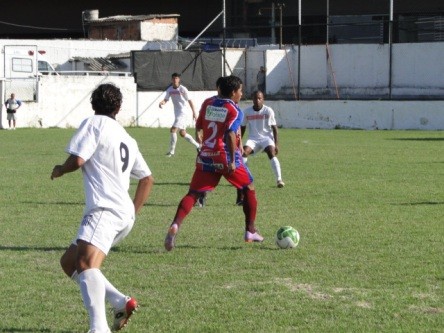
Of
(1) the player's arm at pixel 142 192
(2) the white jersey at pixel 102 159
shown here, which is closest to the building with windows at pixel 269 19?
(1) the player's arm at pixel 142 192

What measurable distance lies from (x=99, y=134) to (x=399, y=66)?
35.0 metres

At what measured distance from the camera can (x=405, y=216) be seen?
1327cm

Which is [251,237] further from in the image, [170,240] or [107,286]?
[107,286]

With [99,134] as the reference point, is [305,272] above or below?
below

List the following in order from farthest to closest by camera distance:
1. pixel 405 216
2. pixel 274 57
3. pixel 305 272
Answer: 1. pixel 274 57
2. pixel 405 216
3. pixel 305 272

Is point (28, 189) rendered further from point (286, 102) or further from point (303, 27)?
point (303, 27)

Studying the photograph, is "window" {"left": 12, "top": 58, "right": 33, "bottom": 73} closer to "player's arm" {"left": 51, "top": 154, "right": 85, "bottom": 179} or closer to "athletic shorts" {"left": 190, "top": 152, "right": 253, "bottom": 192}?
"athletic shorts" {"left": 190, "top": 152, "right": 253, "bottom": 192}

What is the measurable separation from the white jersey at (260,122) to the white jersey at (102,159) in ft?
31.4

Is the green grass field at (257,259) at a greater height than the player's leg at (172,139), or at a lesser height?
greater

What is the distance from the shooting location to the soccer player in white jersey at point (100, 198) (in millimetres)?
6484

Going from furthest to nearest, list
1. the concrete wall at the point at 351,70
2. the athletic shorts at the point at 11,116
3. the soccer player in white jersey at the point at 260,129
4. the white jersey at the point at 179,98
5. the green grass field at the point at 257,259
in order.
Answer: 1. the concrete wall at the point at 351,70
2. the athletic shorts at the point at 11,116
3. the white jersey at the point at 179,98
4. the soccer player in white jersey at the point at 260,129
5. the green grass field at the point at 257,259

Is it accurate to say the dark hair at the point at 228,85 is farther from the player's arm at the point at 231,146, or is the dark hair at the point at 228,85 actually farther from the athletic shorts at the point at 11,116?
the athletic shorts at the point at 11,116

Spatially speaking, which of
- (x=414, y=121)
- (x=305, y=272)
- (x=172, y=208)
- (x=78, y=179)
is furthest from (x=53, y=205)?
(x=414, y=121)

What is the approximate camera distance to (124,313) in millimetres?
6754
